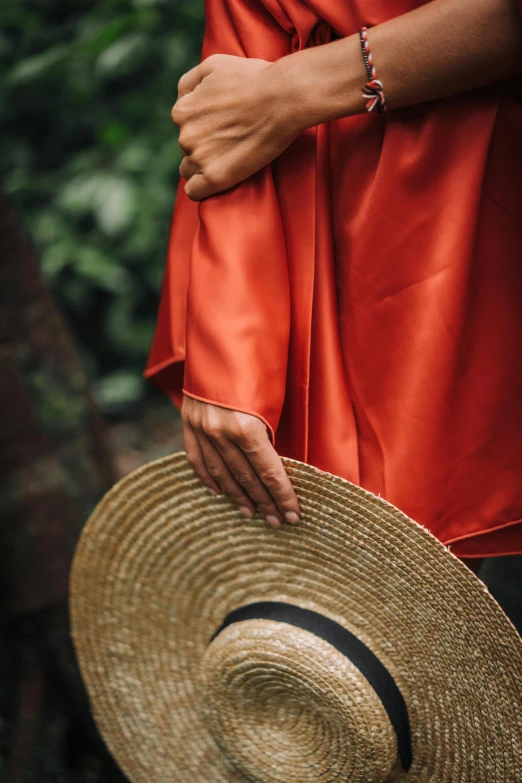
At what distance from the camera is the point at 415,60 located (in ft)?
2.97

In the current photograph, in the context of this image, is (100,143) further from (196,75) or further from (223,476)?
(223,476)

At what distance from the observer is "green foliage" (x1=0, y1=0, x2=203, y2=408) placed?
8.53 feet

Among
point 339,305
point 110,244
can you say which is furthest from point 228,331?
point 110,244

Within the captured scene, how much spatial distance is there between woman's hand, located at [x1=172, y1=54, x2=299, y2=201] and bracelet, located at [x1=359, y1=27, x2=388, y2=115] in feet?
0.35

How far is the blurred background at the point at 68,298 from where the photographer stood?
1.84 m

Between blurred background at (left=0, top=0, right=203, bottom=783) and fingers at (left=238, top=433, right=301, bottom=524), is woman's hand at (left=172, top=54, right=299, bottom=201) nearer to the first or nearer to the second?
fingers at (left=238, top=433, right=301, bottom=524)

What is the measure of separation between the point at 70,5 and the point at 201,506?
7.84 ft

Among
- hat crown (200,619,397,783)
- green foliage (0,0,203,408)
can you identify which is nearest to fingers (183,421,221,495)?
hat crown (200,619,397,783)

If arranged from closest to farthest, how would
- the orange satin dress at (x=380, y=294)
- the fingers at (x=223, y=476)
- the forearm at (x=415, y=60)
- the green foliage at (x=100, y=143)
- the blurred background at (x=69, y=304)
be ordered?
the forearm at (x=415, y=60) → the orange satin dress at (x=380, y=294) → the fingers at (x=223, y=476) → the blurred background at (x=69, y=304) → the green foliage at (x=100, y=143)

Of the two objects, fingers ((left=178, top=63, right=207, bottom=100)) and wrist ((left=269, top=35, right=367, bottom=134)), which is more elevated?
fingers ((left=178, top=63, right=207, bottom=100))

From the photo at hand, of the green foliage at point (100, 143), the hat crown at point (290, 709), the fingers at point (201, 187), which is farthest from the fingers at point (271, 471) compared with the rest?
the green foliage at point (100, 143)

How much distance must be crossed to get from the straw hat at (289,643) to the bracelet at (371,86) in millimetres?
498

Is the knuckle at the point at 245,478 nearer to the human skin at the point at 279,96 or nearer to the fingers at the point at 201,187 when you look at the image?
→ the human skin at the point at 279,96

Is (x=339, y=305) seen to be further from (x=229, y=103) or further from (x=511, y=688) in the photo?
(x=511, y=688)
